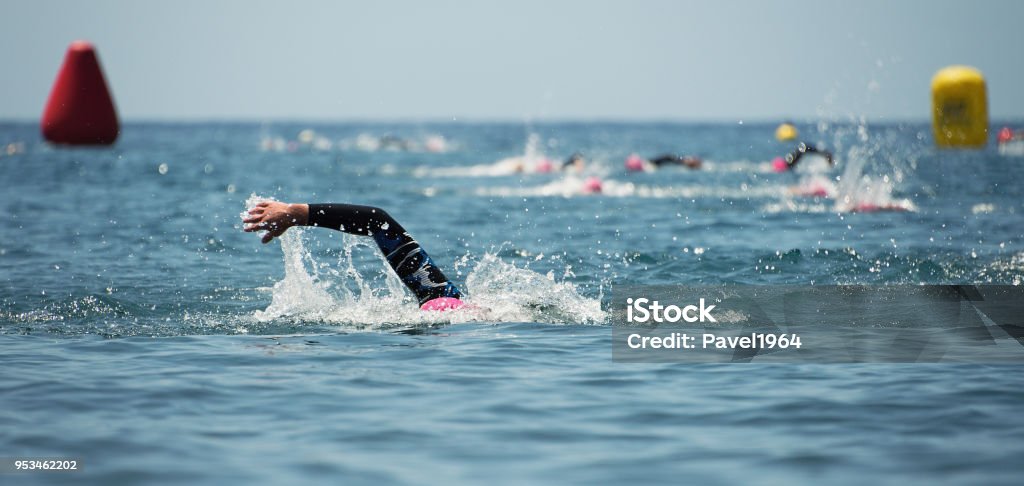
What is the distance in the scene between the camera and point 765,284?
40.5 feet

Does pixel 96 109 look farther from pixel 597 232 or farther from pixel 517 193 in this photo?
pixel 597 232

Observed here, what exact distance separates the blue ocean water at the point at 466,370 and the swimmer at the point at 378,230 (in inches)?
9.9

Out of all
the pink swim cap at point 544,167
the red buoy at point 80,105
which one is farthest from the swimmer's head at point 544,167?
the red buoy at point 80,105

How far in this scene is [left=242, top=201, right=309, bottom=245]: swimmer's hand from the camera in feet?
26.8

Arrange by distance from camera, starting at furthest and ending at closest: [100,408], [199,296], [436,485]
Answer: [199,296] < [100,408] < [436,485]

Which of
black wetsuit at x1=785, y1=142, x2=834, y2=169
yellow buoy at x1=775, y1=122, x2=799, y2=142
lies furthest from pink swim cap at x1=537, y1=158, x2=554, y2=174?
yellow buoy at x1=775, y1=122, x2=799, y2=142

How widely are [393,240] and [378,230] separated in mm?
198

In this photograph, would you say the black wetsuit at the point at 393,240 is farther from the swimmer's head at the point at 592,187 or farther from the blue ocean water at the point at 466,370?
the swimmer's head at the point at 592,187

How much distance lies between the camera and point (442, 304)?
977 cm

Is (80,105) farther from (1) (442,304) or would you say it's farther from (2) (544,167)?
(1) (442,304)

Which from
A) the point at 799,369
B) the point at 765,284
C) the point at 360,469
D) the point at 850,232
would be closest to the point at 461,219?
the point at 850,232

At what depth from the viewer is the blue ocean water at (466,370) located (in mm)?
5617

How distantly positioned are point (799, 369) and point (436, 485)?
3.76m

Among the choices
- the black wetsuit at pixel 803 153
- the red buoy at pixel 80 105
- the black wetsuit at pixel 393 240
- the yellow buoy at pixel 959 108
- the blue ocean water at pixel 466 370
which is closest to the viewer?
the blue ocean water at pixel 466 370
